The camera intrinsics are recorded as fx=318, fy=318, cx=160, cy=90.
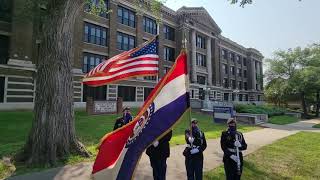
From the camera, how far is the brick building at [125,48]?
27531mm

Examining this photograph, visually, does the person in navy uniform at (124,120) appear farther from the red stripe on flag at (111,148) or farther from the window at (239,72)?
the window at (239,72)

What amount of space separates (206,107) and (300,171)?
29.7 metres

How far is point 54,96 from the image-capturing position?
33.8 ft

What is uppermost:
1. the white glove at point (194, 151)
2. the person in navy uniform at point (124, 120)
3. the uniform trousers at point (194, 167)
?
the person in navy uniform at point (124, 120)

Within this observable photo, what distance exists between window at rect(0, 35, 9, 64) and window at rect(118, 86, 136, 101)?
14.0m

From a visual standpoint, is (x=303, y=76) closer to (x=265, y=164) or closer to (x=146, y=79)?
(x=146, y=79)

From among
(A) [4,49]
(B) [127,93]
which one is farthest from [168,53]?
(A) [4,49]

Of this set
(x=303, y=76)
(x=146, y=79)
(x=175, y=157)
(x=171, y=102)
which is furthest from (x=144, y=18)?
(x=171, y=102)

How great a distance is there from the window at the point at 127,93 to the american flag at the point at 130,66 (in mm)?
29399

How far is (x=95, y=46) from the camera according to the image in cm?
3528

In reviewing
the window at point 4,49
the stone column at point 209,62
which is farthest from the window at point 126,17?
the stone column at point 209,62

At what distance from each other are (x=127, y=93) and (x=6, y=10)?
665 inches

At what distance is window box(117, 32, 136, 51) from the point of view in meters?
39.0

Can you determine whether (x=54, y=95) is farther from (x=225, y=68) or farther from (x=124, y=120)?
(x=225, y=68)
